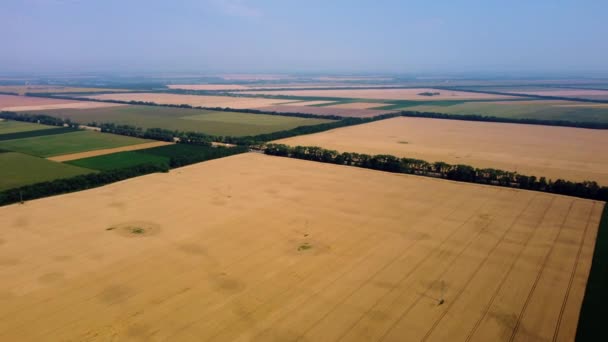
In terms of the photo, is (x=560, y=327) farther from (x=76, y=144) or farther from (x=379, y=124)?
(x=379, y=124)

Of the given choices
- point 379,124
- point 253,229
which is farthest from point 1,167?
point 379,124

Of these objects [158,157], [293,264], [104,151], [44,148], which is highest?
[44,148]

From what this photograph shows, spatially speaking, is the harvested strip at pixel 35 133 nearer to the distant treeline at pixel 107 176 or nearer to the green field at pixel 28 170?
the green field at pixel 28 170

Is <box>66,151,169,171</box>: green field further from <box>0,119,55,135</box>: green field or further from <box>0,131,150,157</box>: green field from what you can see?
<box>0,119,55,135</box>: green field

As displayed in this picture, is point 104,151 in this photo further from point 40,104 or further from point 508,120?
point 508,120

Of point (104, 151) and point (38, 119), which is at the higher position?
point (38, 119)

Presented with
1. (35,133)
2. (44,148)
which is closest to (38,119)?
(35,133)

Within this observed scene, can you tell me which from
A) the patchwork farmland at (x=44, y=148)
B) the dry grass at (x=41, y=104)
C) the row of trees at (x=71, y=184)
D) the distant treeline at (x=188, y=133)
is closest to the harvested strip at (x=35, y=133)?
the patchwork farmland at (x=44, y=148)
